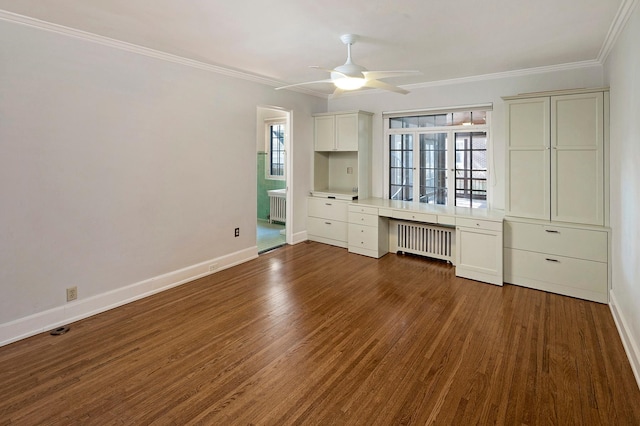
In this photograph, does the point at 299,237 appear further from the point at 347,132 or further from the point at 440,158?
the point at 440,158

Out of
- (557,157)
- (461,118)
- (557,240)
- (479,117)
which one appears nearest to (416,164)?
(461,118)

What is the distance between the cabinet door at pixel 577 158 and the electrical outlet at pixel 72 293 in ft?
15.9

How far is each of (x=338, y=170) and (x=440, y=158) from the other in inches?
72.4

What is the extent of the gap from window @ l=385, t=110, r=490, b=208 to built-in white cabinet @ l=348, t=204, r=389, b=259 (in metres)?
0.79

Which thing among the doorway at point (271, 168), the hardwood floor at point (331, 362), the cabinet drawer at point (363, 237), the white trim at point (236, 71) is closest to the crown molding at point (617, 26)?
the white trim at point (236, 71)

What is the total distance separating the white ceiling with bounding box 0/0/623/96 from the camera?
2.54m

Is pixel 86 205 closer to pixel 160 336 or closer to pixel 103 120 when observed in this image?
pixel 103 120

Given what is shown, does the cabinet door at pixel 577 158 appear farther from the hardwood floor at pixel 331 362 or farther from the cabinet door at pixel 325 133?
the cabinet door at pixel 325 133

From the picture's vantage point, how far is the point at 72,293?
3.14 m

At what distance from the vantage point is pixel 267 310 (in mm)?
3344

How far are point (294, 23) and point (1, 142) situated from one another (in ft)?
8.05

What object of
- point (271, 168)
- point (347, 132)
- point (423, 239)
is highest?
point (347, 132)

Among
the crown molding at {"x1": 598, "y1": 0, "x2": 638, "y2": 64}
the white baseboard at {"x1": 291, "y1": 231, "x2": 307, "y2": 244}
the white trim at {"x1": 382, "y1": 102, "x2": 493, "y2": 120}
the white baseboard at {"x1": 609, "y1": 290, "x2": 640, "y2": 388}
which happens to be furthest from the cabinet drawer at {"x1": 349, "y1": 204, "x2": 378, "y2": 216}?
the crown molding at {"x1": 598, "y1": 0, "x2": 638, "y2": 64}

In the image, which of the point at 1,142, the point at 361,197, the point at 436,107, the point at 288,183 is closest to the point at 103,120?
the point at 1,142
